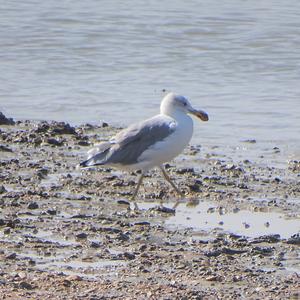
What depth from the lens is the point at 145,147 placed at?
10109 millimetres

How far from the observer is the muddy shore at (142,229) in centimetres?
712

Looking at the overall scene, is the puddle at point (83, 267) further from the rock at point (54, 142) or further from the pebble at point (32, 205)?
the rock at point (54, 142)

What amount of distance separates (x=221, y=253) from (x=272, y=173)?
10.3ft

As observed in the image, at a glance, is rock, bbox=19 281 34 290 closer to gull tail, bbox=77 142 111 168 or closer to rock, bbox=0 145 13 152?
gull tail, bbox=77 142 111 168

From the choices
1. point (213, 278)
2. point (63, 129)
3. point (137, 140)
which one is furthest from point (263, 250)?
point (63, 129)

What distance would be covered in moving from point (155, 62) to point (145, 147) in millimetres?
7977

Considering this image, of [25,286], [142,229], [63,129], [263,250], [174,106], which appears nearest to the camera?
[25,286]

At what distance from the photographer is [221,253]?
313 inches

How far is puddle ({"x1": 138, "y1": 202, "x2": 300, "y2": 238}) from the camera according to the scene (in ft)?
28.9

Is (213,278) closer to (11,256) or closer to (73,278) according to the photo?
(73,278)

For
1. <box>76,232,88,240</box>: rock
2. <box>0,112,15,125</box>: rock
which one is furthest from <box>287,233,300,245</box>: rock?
<box>0,112,15,125</box>: rock

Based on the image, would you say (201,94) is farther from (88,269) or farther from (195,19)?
(88,269)

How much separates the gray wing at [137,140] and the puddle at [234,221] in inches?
25.6

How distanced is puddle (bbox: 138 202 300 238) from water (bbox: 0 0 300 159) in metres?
2.81
